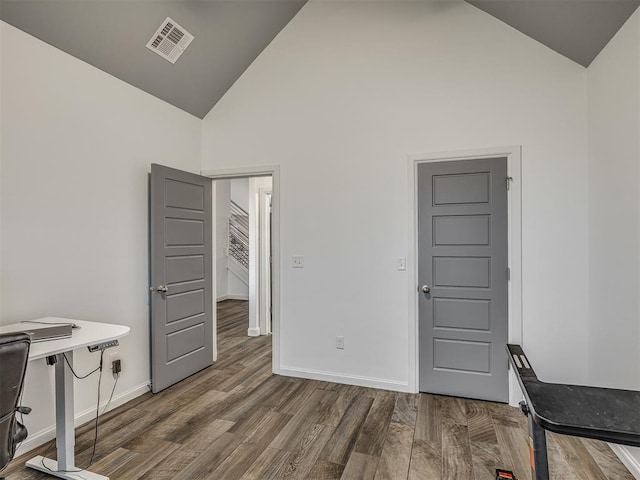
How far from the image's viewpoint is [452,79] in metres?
2.98

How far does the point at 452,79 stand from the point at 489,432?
2790mm

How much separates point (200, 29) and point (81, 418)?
3.21m

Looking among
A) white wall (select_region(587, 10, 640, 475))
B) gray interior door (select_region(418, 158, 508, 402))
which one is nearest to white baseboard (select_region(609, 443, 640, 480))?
white wall (select_region(587, 10, 640, 475))

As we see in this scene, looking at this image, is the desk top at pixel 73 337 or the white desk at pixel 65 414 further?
the white desk at pixel 65 414

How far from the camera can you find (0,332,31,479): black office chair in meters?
1.24

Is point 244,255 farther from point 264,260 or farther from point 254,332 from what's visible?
point 254,332

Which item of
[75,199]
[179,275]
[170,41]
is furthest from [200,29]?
[179,275]

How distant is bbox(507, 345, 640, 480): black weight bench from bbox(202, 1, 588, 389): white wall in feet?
5.13

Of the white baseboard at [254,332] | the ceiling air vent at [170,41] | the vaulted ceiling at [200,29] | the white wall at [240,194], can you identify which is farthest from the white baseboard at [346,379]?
the white wall at [240,194]

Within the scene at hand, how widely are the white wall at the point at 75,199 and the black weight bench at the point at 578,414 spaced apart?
284 centimetres

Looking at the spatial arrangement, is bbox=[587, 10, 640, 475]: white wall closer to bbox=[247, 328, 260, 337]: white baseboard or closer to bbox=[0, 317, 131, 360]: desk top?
bbox=[0, 317, 131, 360]: desk top

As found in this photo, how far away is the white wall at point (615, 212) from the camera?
2.03 metres

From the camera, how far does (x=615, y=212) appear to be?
225 centimetres

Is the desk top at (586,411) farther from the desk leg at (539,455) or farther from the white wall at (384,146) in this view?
the white wall at (384,146)
